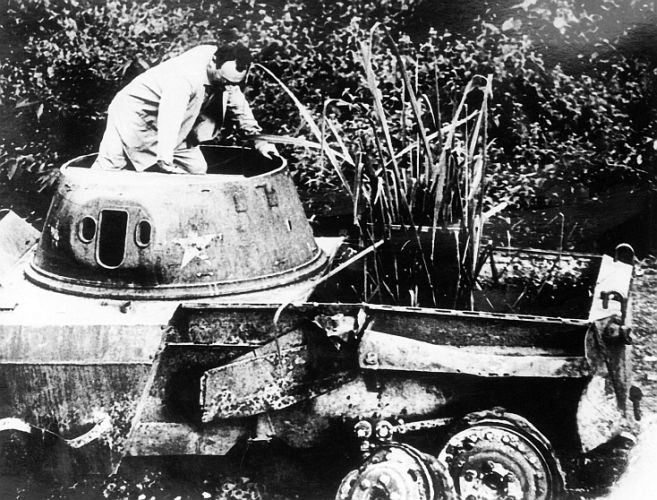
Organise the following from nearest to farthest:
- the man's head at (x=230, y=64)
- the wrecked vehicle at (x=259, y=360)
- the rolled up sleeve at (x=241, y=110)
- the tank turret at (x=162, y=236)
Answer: the wrecked vehicle at (x=259, y=360), the tank turret at (x=162, y=236), the man's head at (x=230, y=64), the rolled up sleeve at (x=241, y=110)

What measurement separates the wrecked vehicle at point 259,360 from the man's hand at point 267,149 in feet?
1.48

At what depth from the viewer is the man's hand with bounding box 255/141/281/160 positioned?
4164 mm

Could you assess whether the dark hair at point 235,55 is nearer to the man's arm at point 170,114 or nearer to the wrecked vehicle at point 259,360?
the man's arm at point 170,114

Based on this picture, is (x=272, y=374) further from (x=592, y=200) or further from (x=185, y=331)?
(x=592, y=200)

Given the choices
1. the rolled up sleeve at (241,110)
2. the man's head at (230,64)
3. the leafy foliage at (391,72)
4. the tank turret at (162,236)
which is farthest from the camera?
the rolled up sleeve at (241,110)

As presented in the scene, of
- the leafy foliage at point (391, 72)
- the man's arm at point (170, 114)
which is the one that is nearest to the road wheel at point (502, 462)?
the leafy foliage at point (391, 72)

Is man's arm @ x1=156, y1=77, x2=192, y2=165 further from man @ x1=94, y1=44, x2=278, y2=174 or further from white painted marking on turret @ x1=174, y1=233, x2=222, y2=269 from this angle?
white painted marking on turret @ x1=174, y1=233, x2=222, y2=269

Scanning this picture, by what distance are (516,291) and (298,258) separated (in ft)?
3.75

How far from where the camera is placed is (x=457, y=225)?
3.68m

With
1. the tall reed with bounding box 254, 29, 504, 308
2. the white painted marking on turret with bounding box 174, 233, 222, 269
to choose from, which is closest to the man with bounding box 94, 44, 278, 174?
the tall reed with bounding box 254, 29, 504, 308

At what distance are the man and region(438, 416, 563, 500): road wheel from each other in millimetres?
1850

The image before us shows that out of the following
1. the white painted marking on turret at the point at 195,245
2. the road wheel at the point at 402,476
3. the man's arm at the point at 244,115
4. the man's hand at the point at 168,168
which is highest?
the man's arm at the point at 244,115

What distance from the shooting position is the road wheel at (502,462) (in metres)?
3.16

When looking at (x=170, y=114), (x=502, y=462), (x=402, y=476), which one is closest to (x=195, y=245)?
(x=170, y=114)
